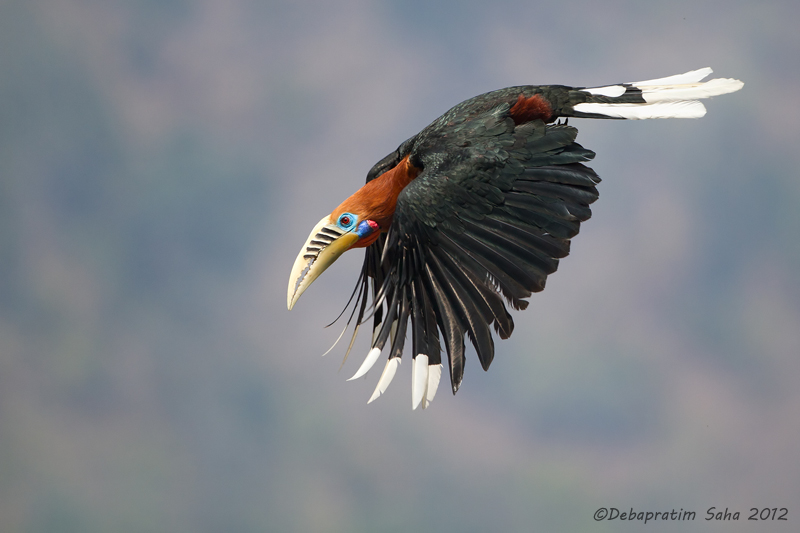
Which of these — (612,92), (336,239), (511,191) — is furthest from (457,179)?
(612,92)

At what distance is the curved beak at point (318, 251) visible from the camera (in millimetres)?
5061

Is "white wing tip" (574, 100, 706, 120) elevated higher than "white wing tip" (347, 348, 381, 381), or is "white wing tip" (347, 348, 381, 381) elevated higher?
"white wing tip" (574, 100, 706, 120)

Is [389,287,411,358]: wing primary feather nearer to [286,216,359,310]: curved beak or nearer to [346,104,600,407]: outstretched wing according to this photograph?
[346,104,600,407]: outstretched wing

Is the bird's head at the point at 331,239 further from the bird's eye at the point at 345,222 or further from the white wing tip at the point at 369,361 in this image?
the white wing tip at the point at 369,361

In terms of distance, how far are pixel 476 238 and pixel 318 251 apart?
4.18 feet

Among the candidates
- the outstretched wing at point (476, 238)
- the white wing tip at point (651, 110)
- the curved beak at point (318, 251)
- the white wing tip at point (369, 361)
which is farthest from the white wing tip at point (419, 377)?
the white wing tip at point (651, 110)

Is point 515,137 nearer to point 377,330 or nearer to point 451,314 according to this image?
point 451,314

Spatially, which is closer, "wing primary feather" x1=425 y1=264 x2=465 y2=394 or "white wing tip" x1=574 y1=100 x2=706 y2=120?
"wing primary feather" x1=425 y1=264 x2=465 y2=394

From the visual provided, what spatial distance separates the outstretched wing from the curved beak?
616mm

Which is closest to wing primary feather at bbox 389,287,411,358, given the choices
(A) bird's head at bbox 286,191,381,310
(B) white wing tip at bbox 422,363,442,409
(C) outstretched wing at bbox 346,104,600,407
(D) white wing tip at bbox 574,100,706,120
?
(C) outstretched wing at bbox 346,104,600,407

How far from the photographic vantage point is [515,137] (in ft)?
15.2

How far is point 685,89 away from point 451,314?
2397mm

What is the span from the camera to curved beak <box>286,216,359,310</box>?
16.6 feet

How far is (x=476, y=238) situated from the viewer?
14.6 feet
